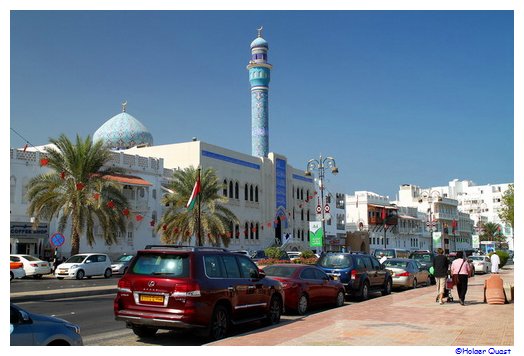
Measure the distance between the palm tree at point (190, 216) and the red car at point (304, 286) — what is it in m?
26.4

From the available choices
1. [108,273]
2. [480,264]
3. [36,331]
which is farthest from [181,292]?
[480,264]

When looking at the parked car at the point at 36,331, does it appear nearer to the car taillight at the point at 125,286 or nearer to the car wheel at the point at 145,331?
the car taillight at the point at 125,286

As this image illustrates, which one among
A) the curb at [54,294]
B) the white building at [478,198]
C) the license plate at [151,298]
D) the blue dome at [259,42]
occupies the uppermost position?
the blue dome at [259,42]

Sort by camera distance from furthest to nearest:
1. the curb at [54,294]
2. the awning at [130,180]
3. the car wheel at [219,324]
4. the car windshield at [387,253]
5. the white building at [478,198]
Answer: the white building at [478,198]
the awning at [130,180]
the car windshield at [387,253]
the curb at [54,294]
the car wheel at [219,324]

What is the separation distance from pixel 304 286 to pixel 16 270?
19.4m

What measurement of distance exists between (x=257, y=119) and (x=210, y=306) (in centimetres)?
6124

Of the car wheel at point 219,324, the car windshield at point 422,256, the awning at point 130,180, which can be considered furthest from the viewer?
the awning at point 130,180

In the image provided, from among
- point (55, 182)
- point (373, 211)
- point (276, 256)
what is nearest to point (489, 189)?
point (373, 211)

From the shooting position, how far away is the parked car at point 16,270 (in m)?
29.6

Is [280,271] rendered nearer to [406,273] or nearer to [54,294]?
[54,294]

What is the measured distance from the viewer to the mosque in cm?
3891

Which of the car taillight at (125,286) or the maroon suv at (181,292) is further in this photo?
the car taillight at (125,286)

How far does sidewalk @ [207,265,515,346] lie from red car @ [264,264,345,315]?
1020 millimetres

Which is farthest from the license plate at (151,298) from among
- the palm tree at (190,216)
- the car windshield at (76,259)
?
the palm tree at (190,216)
